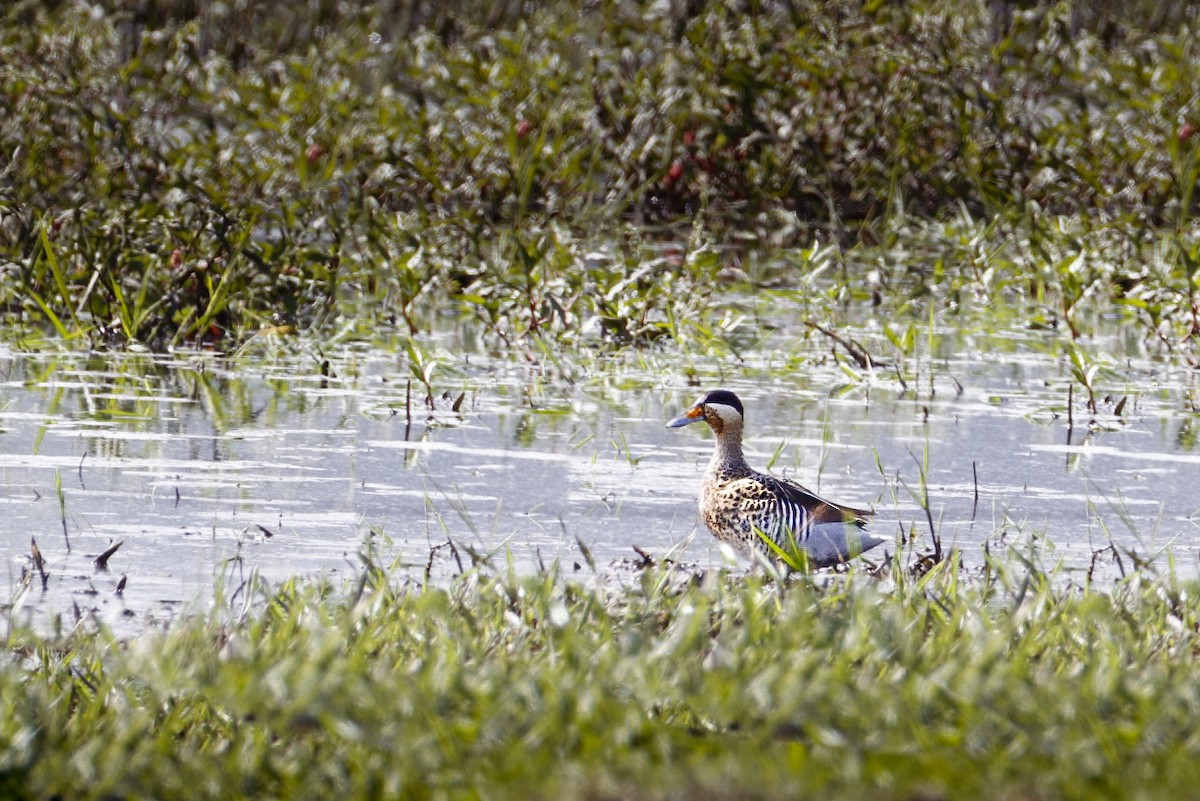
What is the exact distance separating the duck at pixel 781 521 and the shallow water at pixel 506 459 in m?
0.13

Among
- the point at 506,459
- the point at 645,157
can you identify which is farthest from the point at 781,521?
the point at 645,157

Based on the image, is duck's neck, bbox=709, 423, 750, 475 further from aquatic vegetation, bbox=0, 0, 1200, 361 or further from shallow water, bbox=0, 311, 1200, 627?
aquatic vegetation, bbox=0, 0, 1200, 361

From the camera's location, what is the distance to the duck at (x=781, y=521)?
6184 millimetres

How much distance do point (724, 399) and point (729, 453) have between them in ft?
0.77

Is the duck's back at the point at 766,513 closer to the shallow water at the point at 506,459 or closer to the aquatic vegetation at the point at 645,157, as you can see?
the shallow water at the point at 506,459

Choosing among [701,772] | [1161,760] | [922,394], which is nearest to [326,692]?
[701,772]

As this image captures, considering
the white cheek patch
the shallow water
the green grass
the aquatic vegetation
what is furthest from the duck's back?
the aquatic vegetation

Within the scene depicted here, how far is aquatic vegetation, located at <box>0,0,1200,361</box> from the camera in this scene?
10.8 metres

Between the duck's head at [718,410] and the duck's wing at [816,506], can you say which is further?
the duck's head at [718,410]

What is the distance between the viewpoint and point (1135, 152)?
Answer: 1427 centimetres

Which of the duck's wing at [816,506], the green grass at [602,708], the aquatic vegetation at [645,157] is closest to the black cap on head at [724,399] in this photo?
the duck's wing at [816,506]

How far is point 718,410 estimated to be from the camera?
7012 millimetres

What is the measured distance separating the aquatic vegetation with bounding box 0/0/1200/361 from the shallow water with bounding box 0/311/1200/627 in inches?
39.1

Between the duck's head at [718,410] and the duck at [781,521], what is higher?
the duck's head at [718,410]
